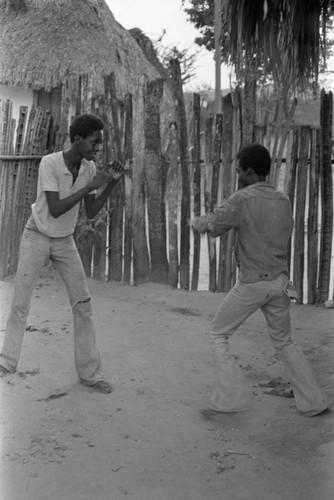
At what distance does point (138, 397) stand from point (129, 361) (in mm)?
697

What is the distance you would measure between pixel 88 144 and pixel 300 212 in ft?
8.97

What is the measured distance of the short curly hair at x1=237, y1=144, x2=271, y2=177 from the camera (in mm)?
3854

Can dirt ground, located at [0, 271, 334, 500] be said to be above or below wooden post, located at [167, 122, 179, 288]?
below

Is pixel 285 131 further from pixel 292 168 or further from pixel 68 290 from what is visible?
pixel 68 290

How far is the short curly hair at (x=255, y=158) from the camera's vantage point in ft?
12.6

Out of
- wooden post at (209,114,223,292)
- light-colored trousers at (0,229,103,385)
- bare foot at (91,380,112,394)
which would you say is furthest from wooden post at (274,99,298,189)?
bare foot at (91,380,112,394)

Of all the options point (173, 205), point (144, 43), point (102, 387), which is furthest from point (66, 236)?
point (144, 43)

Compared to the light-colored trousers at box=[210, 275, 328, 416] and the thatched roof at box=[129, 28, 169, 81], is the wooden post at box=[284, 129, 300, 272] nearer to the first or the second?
the light-colored trousers at box=[210, 275, 328, 416]

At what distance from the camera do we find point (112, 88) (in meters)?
7.11

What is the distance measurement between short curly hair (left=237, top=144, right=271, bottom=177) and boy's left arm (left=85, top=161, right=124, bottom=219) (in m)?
0.71

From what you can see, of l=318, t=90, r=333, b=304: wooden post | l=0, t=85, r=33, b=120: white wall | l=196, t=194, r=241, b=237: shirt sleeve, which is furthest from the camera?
l=0, t=85, r=33, b=120: white wall

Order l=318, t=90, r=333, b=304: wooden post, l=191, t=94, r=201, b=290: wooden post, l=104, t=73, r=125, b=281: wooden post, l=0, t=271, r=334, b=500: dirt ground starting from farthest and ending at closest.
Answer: l=104, t=73, r=125, b=281: wooden post
l=191, t=94, r=201, b=290: wooden post
l=318, t=90, r=333, b=304: wooden post
l=0, t=271, r=334, b=500: dirt ground

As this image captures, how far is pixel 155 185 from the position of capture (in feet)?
22.9

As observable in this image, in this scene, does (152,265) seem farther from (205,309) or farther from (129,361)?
(129,361)
